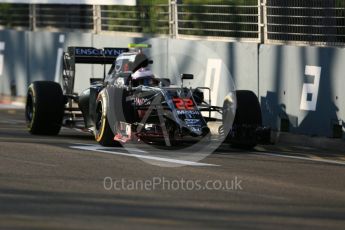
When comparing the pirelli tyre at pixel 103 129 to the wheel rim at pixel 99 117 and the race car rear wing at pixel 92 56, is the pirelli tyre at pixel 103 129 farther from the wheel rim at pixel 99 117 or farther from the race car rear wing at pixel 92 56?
the race car rear wing at pixel 92 56

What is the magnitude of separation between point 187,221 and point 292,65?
28.7ft

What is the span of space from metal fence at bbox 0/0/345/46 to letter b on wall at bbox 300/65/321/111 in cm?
58

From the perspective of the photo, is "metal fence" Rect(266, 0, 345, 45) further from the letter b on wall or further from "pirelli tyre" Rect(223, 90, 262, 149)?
"pirelli tyre" Rect(223, 90, 262, 149)


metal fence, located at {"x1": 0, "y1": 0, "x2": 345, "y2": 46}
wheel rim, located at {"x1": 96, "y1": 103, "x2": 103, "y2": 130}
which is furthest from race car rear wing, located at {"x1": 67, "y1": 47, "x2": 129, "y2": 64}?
metal fence, located at {"x1": 0, "y1": 0, "x2": 345, "y2": 46}

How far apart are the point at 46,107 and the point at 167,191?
650 cm

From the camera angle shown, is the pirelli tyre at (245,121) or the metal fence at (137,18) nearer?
the pirelli tyre at (245,121)

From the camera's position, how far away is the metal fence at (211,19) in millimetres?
18234

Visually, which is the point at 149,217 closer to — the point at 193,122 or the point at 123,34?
the point at 193,122

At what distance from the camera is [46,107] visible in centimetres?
1786

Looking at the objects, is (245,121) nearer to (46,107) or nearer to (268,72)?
(268,72)

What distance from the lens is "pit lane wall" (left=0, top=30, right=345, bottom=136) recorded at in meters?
17.3

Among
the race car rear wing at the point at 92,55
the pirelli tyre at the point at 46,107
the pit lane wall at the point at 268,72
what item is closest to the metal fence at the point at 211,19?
the pit lane wall at the point at 268,72

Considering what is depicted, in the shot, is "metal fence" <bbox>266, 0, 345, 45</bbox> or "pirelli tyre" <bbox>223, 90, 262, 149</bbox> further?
"metal fence" <bbox>266, 0, 345, 45</bbox>

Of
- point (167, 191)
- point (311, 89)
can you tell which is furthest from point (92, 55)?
point (167, 191)
